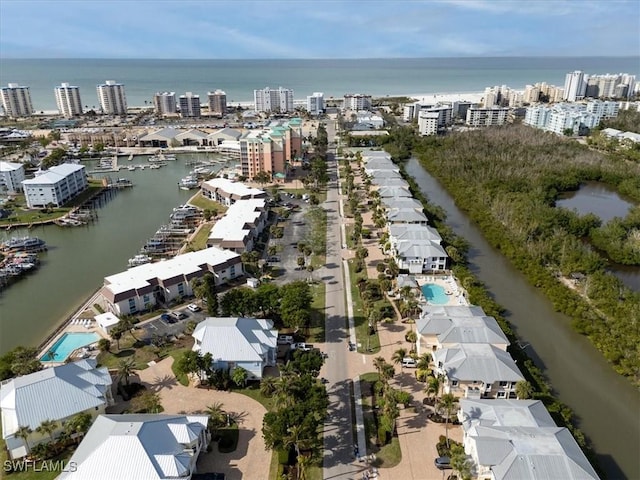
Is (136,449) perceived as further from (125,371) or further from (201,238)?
(201,238)

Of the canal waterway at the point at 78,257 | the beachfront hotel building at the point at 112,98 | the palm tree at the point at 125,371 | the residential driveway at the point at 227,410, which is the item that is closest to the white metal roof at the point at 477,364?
the residential driveway at the point at 227,410

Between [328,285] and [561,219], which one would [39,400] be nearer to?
[328,285]

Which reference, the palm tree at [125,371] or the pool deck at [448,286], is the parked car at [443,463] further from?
the palm tree at [125,371]

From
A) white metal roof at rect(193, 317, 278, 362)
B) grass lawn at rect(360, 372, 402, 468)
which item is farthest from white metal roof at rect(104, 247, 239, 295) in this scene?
grass lawn at rect(360, 372, 402, 468)

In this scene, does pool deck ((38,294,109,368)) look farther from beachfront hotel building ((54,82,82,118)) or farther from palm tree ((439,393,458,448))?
beachfront hotel building ((54,82,82,118))

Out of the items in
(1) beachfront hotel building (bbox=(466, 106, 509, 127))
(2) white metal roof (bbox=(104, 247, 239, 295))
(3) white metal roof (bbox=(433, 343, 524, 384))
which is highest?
(1) beachfront hotel building (bbox=(466, 106, 509, 127))
